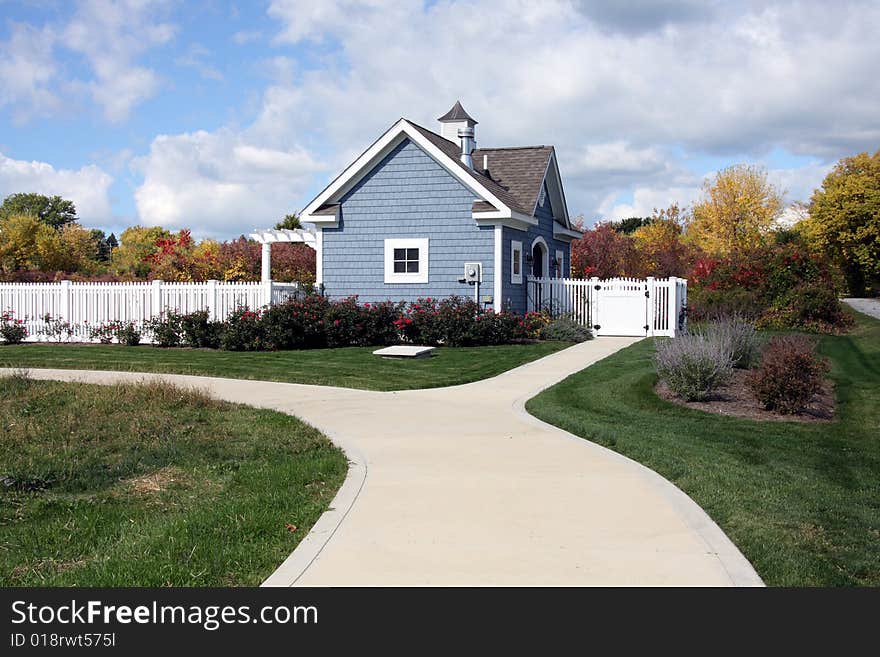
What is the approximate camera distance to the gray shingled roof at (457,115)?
26688 mm

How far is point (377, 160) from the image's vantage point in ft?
79.3

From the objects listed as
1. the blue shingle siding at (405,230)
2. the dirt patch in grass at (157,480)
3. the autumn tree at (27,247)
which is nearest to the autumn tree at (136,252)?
the autumn tree at (27,247)

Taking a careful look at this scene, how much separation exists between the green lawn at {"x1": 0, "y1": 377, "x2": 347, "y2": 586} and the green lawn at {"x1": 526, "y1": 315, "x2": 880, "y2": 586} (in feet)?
10.2

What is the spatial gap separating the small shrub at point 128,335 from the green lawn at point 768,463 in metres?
12.6

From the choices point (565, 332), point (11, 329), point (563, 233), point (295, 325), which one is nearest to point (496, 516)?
point (295, 325)

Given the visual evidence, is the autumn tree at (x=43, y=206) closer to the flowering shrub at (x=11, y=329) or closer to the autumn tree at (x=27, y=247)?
the autumn tree at (x=27, y=247)

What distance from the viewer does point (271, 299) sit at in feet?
73.8

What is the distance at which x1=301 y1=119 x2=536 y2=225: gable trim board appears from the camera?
2306 cm

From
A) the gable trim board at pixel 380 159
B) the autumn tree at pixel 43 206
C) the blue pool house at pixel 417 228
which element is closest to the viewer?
the gable trim board at pixel 380 159

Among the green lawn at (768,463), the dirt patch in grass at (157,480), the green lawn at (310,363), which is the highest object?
the green lawn at (310,363)

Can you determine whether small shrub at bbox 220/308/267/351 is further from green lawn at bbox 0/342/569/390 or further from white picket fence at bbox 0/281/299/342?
white picket fence at bbox 0/281/299/342

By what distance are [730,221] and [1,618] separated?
54894mm

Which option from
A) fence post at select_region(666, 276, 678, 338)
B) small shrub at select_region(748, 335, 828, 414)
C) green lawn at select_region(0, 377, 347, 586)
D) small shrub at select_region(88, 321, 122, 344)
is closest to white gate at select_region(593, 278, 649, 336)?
fence post at select_region(666, 276, 678, 338)

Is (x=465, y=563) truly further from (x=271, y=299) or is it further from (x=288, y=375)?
(x=271, y=299)
